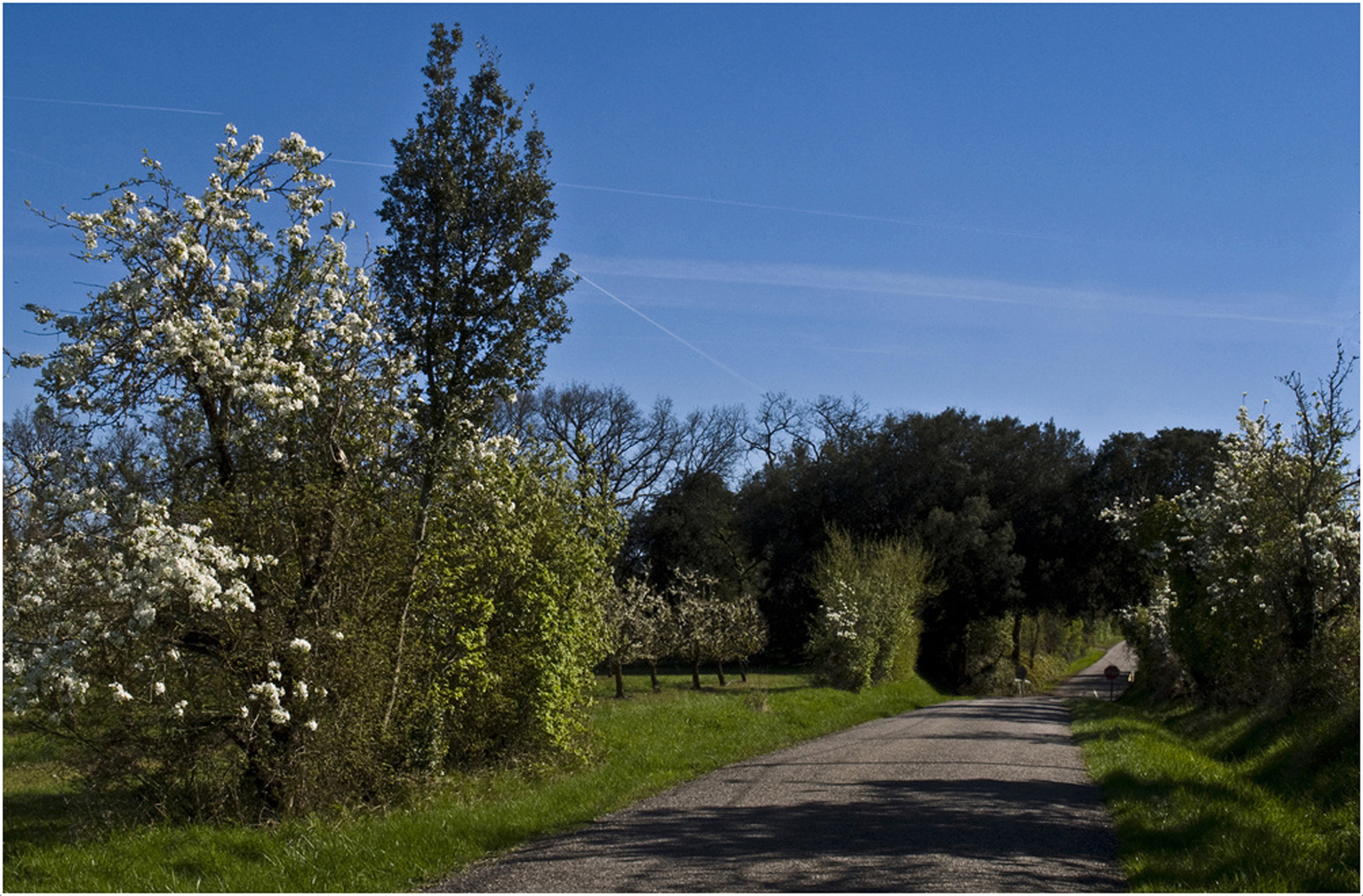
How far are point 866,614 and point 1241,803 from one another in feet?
65.0

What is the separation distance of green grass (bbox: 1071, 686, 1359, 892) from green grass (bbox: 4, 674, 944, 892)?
16.1 feet

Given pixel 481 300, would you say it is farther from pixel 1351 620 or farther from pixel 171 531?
pixel 1351 620

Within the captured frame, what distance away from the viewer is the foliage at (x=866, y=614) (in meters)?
28.3

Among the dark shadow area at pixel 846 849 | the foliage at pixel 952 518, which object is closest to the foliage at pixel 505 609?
the dark shadow area at pixel 846 849

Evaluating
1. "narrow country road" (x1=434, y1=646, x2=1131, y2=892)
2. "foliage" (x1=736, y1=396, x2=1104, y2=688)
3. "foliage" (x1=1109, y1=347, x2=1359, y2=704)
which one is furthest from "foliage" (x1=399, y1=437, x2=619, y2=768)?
"foliage" (x1=736, y1=396, x2=1104, y2=688)

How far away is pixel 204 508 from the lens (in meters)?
8.90

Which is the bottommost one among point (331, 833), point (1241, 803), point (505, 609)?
point (331, 833)

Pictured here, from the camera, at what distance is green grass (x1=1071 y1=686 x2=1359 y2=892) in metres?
6.86

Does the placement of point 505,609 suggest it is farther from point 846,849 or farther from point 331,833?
point 846,849

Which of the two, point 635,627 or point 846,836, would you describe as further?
point 635,627

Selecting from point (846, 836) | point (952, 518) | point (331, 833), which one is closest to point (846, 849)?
point (846, 836)

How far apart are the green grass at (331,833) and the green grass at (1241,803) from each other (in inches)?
193

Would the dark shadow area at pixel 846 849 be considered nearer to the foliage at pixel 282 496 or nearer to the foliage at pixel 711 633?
the foliage at pixel 282 496

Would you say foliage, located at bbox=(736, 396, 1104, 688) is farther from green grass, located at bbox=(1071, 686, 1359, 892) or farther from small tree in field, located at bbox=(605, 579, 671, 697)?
green grass, located at bbox=(1071, 686, 1359, 892)
